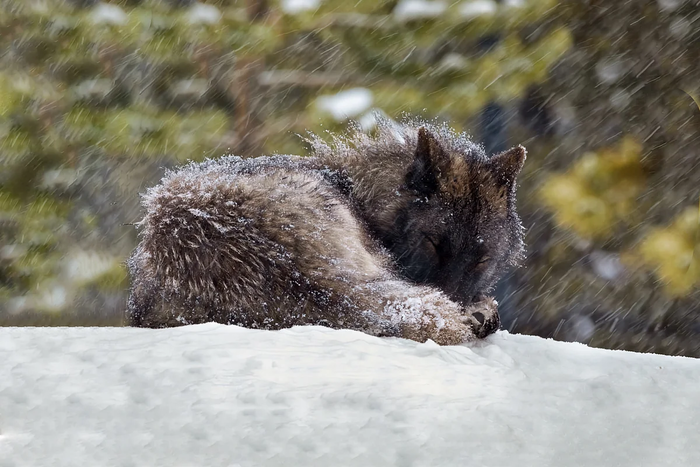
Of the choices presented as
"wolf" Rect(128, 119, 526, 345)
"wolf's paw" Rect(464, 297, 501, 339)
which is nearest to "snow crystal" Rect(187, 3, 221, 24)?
"wolf" Rect(128, 119, 526, 345)

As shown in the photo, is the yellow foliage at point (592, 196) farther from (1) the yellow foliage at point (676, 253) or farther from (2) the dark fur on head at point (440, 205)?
(2) the dark fur on head at point (440, 205)

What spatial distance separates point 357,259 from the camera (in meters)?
3.36

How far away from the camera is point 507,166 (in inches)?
171

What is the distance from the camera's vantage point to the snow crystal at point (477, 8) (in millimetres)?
10922

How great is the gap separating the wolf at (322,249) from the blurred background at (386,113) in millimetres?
6000

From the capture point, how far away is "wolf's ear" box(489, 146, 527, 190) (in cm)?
429

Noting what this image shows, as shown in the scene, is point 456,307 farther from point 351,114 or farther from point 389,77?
point 389,77

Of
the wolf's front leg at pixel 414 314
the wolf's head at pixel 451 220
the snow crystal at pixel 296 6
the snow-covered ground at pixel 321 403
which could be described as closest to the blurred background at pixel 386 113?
the snow crystal at pixel 296 6

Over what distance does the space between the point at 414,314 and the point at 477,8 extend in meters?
8.73

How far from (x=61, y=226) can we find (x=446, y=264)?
8.17 m

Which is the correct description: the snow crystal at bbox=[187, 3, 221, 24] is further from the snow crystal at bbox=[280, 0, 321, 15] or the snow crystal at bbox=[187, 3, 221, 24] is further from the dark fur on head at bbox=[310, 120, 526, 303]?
the dark fur on head at bbox=[310, 120, 526, 303]

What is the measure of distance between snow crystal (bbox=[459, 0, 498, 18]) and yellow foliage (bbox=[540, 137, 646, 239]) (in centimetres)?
261

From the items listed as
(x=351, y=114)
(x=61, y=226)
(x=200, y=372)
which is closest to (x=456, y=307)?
(x=200, y=372)

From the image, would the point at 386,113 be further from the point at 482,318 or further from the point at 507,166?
the point at 482,318
